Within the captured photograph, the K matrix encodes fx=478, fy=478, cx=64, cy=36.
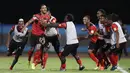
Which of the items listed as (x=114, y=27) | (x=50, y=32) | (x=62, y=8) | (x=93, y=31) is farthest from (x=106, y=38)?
(x=62, y=8)

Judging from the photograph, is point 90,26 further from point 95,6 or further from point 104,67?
point 95,6

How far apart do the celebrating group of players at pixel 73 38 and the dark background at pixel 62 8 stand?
16.2m

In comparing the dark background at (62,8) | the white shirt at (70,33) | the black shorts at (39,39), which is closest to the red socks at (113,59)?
the white shirt at (70,33)

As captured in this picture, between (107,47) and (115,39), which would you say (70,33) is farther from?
(107,47)

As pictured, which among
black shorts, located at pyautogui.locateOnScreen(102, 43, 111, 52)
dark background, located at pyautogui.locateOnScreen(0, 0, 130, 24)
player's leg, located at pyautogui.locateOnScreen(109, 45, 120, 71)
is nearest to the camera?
player's leg, located at pyautogui.locateOnScreen(109, 45, 120, 71)

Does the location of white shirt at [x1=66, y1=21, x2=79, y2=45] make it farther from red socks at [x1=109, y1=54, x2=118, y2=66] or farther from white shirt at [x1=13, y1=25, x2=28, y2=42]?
white shirt at [x1=13, y1=25, x2=28, y2=42]

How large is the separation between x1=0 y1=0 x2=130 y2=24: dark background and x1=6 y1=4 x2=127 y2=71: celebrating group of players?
1620cm

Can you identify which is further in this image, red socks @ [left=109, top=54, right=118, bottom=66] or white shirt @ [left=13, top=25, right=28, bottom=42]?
white shirt @ [left=13, top=25, right=28, bottom=42]

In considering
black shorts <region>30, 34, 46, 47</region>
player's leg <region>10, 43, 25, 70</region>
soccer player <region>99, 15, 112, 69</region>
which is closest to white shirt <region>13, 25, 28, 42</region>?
player's leg <region>10, 43, 25, 70</region>

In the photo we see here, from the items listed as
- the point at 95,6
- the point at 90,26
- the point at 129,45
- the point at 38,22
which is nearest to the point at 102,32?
the point at 90,26

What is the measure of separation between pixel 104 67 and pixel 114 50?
1087mm

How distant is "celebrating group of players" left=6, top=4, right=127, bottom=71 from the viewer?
15117 millimetres

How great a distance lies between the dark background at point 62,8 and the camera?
108ft

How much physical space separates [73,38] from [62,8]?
60.5ft
